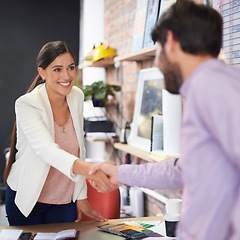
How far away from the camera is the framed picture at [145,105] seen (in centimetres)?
312

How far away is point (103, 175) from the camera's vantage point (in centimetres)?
181

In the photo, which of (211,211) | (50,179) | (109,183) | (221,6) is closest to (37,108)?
(50,179)

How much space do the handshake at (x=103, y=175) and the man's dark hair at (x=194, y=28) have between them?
31.4 inches

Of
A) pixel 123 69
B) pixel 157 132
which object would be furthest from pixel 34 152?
pixel 123 69

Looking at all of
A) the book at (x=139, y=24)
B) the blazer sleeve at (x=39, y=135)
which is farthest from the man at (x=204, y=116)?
the book at (x=139, y=24)

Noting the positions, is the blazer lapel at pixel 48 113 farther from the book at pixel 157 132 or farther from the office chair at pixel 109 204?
the book at pixel 157 132

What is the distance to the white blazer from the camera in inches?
77.4

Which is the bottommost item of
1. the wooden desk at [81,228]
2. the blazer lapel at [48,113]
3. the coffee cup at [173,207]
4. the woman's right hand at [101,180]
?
the wooden desk at [81,228]

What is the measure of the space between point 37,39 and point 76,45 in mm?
577

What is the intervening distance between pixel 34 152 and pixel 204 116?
4.43ft

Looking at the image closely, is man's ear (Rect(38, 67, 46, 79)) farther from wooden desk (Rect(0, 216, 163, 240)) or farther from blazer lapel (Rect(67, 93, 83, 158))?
wooden desk (Rect(0, 216, 163, 240))

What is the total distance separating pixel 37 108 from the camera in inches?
82.6

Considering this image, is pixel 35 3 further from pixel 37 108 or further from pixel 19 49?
pixel 37 108

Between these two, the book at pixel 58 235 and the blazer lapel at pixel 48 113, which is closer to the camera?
the book at pixel 58 235
